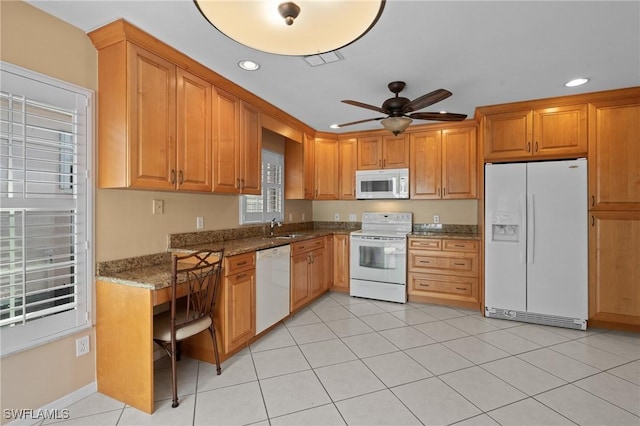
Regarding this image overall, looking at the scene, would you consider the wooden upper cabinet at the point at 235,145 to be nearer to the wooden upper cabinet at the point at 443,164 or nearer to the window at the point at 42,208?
the window at the point at 42,208

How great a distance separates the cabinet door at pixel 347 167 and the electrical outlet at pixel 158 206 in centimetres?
280

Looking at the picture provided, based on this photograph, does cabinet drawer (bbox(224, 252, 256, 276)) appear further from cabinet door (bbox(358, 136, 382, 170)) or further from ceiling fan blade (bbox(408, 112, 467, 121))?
cabinet door (bbox(358, 136, 382, 170))

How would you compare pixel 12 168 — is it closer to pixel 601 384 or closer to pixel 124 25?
pixel 124 25

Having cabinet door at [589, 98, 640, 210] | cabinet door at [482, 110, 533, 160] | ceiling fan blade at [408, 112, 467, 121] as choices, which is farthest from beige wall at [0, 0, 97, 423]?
cabinet door at [589, 98, 640, 210]

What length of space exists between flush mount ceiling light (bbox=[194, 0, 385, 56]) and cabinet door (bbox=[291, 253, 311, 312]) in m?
2.60

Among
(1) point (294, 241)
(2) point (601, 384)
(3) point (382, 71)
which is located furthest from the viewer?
(1) point (294, 241)

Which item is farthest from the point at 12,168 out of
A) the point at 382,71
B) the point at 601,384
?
the point at 601,384

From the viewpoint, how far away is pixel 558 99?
10.5ft

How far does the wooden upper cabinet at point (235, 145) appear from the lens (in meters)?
2.71

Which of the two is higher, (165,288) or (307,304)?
(165,288)

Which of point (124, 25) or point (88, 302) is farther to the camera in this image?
point (88, 302)

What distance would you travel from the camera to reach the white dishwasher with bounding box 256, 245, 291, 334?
282cm

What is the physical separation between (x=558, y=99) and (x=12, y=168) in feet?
15.3

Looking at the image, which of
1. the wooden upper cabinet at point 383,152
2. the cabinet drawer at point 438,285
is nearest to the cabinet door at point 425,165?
the wooden upper cabinet at point 383,152
